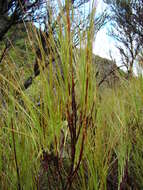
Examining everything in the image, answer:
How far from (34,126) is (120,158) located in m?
0.32

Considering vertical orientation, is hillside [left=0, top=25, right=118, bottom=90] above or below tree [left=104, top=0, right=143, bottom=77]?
below

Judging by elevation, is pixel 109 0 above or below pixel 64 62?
above

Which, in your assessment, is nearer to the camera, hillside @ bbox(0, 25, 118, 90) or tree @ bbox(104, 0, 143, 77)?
hillside @ bbox(0, 25, 118, 90)

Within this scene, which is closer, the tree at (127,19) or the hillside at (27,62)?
the hillside at (27,62)

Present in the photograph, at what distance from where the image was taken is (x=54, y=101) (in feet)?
1.77

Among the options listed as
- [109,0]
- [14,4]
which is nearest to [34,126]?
[14,4]

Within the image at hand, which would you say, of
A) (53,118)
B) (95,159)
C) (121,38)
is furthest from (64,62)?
(121,38)

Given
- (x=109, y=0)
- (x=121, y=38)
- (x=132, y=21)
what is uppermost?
(x=109, y=0)

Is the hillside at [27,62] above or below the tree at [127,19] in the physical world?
below

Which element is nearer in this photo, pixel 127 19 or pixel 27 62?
pixel 27 62

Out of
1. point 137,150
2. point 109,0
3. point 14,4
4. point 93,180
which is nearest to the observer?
point 93,180

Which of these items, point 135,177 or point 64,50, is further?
point 135,177

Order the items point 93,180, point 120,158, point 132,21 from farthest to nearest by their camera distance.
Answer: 1. point 132,21
2. point 120,158
3. point 93,180

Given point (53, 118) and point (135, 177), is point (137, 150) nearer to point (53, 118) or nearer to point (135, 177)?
point (135, 177)
